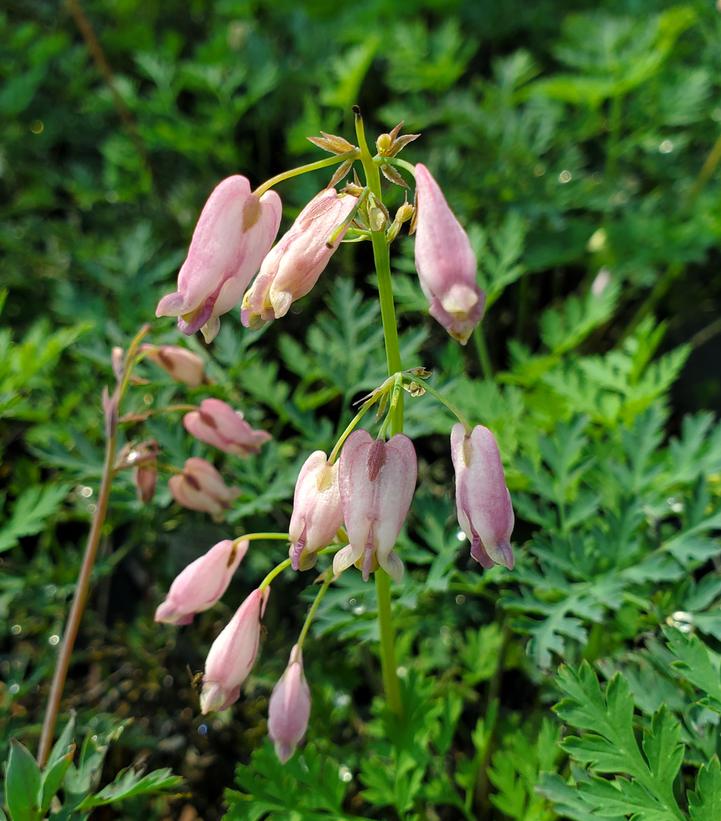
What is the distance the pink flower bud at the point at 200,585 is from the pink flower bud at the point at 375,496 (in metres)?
0.29

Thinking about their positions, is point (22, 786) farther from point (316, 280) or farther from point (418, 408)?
point (418, 408)

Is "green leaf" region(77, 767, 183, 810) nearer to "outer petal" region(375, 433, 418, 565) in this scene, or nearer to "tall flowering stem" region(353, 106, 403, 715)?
"tall flowering stem" region(353, 106, 403, 715)

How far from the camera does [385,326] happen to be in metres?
1.29

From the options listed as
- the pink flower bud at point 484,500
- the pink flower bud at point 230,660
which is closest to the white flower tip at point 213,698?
the pink flower bud at point 230,660

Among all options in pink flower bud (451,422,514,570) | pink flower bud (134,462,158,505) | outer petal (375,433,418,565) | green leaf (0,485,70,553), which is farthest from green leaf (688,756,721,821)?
green leaf (0,485,70,553)

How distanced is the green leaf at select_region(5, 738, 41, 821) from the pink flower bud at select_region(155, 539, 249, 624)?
277 mm

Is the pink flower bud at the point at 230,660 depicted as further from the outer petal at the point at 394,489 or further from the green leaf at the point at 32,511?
the green leaf at the point at 32,511

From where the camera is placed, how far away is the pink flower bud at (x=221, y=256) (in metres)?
1.21

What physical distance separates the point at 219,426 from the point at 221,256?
607 millimetres

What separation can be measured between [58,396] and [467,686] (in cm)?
132

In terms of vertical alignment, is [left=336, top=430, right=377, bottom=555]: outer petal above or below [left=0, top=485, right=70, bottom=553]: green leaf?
above

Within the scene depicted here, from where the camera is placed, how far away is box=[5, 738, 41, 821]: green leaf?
1.27 m

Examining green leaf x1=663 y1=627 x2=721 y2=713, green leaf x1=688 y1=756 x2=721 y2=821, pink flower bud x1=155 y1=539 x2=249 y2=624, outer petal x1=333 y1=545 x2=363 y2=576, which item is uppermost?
outer petal x1=333 y1=545 x2=363 y2=576

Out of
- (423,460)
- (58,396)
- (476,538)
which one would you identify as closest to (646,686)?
(476,538)
